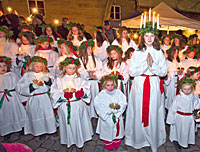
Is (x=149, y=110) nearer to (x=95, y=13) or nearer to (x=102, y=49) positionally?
(x=102, y=49)

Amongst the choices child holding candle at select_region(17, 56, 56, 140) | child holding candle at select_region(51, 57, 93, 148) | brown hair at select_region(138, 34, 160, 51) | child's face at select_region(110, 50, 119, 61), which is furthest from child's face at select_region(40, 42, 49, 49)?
brown hair at select_region(138, 34, 160, 51)

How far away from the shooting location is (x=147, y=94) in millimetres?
3475

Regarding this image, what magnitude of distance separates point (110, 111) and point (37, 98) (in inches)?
85.7

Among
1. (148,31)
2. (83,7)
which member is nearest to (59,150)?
(148,31)

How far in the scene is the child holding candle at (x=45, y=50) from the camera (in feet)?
18.1

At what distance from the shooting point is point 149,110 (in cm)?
353

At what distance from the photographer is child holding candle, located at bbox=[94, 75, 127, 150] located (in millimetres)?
3709

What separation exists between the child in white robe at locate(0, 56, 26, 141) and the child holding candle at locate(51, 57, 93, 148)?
5.56 feet

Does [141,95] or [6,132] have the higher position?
[141,95]

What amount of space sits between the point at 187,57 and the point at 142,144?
12.7 ft

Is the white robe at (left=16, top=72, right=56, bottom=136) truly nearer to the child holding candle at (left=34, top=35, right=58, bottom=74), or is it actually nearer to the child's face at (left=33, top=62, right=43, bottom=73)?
the child's face at (left=33, top=62, right=43, bottom=73)

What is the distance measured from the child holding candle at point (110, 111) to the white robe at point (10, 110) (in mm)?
2644

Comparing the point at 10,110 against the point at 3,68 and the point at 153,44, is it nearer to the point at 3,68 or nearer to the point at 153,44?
the point at 3,68

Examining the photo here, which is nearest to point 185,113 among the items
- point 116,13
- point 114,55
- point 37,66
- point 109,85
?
point 109,85
